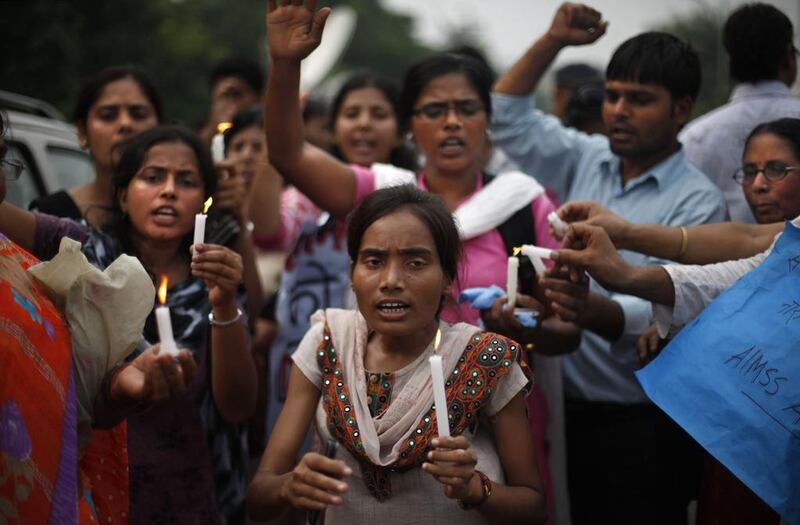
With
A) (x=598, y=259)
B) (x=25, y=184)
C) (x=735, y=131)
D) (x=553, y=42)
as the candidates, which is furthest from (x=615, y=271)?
(x=25, y=184)

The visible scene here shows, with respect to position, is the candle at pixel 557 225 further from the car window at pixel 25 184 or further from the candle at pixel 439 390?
the car window at pixel 25 184

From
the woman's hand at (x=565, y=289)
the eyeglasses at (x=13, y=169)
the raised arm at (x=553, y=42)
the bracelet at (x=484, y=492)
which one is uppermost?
the raised arm at (x=553, y=42)

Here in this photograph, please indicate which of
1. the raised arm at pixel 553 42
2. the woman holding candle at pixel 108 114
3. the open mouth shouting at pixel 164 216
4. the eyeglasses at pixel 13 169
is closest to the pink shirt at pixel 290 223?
the woman holding candle at pixel 108 114

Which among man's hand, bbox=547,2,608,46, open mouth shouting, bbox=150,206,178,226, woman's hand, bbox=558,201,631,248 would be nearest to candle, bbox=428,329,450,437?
woman's hand, bbox=558,201,631,248

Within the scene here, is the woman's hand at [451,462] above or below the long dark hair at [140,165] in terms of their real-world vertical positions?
below

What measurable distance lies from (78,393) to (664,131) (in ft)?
8.31

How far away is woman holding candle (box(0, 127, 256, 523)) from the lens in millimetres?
3098

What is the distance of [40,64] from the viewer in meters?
11.7

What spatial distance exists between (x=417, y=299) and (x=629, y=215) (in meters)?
1.51

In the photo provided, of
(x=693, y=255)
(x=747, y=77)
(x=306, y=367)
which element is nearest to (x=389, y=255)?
(x=306, y=367)

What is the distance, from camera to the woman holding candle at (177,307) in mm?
3098

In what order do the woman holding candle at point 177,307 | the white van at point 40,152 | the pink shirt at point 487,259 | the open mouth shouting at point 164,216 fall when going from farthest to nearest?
the white van at point 40,152 < the pink shirt at point 487,259 < the open mouth shouting at point 164,216 < the woman holding candle at point 177,307

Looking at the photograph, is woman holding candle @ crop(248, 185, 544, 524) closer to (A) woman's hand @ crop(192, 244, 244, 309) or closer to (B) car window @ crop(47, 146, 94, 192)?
(A) woman's hand @ crop(192, 244, 244, 309)

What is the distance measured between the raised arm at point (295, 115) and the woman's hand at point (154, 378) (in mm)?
1335
